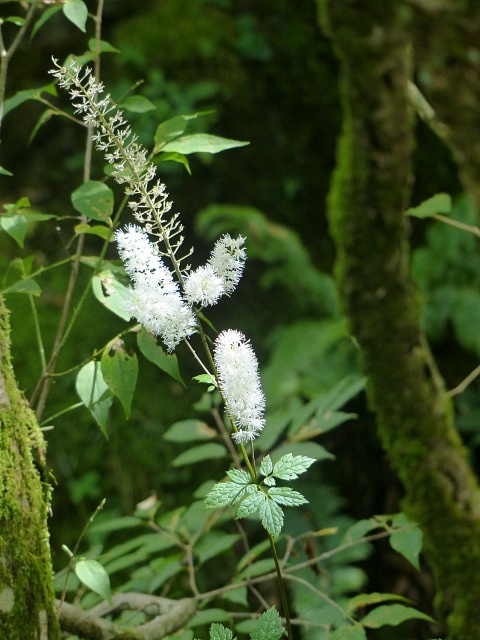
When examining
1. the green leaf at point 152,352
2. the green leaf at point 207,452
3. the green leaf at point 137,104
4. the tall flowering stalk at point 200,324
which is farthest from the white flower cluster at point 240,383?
the green leaf at point 207,452

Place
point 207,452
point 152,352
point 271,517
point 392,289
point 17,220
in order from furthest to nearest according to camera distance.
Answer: point 392,289
point 207,452
point 17,220
point 152,352
point 271,517

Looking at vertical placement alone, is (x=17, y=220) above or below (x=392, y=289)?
above

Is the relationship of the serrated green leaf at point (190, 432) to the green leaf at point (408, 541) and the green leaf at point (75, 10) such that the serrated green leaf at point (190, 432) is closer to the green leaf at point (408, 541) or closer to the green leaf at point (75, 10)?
the green leaf at point (408, 541)

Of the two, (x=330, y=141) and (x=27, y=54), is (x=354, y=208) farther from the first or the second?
(x=27, y=54)

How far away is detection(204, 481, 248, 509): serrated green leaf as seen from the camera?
689 millimetres

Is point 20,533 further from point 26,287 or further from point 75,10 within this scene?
point 75,10

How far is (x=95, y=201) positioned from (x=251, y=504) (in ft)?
1.33

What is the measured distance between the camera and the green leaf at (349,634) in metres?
0.92

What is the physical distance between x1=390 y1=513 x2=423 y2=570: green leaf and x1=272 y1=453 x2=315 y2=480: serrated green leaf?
37 centimetres

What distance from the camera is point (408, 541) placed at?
1.03 m

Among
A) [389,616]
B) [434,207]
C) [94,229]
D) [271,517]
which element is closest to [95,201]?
[94,229]

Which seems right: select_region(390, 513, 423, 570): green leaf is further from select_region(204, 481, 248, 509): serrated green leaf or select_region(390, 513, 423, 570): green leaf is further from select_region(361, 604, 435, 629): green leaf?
select_region(204, 481, 248, 509): serrated green leaf

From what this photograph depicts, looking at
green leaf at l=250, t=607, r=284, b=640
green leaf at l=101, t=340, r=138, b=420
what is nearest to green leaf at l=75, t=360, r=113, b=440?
green leaf at l=101, t=340, r=138, b=420

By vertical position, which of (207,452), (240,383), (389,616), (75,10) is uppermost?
(75,10)
